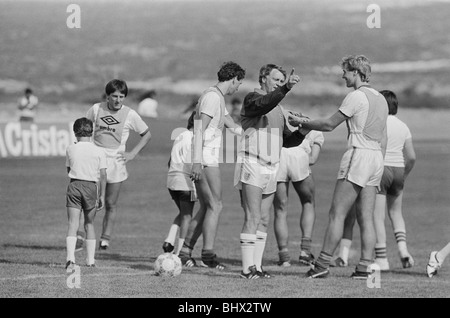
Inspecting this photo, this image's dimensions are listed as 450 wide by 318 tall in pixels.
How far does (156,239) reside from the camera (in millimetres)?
15773

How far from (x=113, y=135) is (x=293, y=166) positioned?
2494 millimetres

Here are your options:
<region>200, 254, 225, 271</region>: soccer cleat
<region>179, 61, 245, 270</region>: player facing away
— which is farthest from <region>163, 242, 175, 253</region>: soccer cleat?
<region>200, 254, 225, 271</region>: soccer cleat

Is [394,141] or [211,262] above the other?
[394,141]

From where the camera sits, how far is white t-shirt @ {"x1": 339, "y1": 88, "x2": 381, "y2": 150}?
10.0m

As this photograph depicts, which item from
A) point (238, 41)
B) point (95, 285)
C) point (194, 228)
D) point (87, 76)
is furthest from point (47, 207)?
point (238, 41)

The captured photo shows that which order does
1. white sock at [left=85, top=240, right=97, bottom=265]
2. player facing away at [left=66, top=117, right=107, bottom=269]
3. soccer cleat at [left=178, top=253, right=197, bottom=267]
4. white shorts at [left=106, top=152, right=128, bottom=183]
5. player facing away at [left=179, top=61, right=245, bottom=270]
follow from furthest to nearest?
1. white shorts at [left=106, top=152, right=128, bottom=183]
2. soccer cleat at [left=178, top=253, right=197, bottom=267]
3. white sock at [left=85, top=240, right=97, bottom=265]
4. player facing away at [left=66, top=117, right=107, bottom=269]
5. player facing away at [left=179, top=61, right=245, bottom=270]

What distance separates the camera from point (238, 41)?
64.2 meters

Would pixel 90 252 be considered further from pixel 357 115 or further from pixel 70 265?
pixel 357 115

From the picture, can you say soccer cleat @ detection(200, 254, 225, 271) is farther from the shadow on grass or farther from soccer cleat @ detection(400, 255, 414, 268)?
the shadow on grass

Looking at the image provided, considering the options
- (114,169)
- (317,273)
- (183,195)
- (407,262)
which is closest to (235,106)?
(114,169)

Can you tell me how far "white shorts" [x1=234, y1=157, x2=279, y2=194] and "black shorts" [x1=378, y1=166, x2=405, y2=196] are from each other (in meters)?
2.48

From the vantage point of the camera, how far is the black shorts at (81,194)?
35.8 ft
